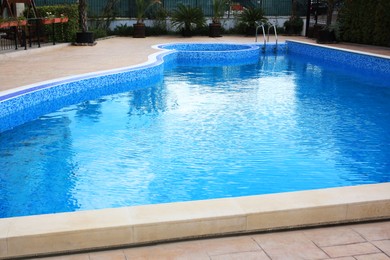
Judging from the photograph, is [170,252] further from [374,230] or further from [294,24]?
[294,24]

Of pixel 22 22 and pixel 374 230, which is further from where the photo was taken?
pixel 22 22

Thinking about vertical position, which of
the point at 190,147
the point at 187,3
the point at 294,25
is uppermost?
the point at 187,3

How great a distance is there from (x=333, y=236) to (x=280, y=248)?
44 cm

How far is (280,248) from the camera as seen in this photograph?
3143 millimetres

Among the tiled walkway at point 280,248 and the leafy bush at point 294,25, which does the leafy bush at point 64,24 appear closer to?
the leafy bush at point 294,25

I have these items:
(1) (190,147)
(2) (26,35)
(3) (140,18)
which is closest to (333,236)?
(1) (190,147)

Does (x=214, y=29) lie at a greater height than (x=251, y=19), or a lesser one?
lesser

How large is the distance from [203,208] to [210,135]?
11.5ft

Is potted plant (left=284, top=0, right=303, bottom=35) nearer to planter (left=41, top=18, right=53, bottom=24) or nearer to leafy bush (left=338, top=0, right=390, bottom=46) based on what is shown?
leafy bush (left=338, top=0, right=390, bottom=46)

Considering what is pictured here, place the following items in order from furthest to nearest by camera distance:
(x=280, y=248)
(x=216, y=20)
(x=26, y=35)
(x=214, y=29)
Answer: (x=216, y=20)
(x=214, y=29)
(x=26, y=35)
(x=280, y=248)

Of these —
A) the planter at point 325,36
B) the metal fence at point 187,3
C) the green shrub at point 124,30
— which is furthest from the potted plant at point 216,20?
the planter at point 325,36

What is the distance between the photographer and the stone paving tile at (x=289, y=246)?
3039 mm

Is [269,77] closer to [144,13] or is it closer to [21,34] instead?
[21,34]

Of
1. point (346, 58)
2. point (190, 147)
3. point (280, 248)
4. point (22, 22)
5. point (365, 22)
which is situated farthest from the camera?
point (365, 22)
